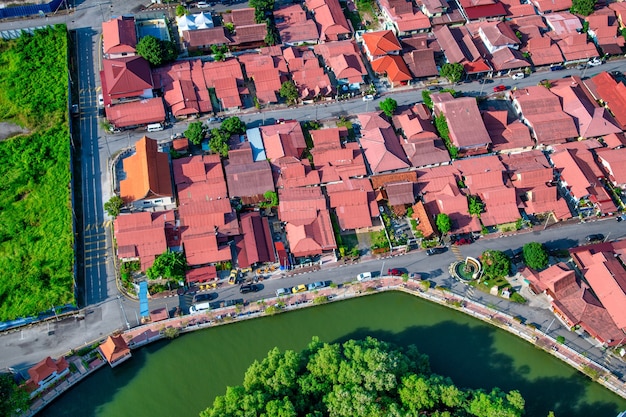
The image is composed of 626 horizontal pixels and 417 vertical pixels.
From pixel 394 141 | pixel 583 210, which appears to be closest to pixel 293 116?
pixel 394 141

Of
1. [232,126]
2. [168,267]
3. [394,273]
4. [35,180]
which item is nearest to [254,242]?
[168,267]

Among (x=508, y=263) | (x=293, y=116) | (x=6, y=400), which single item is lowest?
(x=6, y=400)

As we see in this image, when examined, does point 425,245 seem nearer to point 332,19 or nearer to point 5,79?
point 332,19

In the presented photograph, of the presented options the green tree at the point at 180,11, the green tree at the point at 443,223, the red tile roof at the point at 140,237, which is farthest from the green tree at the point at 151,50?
the green tree at the point at 443,223

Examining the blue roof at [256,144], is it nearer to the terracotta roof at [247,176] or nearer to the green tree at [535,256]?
the terracotta roof at [247,176]

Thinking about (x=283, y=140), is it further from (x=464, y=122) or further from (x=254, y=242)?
(x=464, y=122)

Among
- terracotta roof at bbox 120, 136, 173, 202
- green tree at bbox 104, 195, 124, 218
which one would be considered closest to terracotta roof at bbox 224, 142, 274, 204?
terracotta roof at bbox 120, 136, 173, 202
